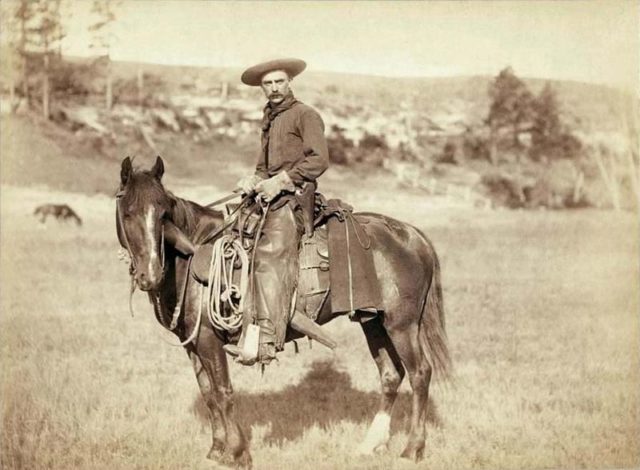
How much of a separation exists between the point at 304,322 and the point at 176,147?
20.3 ft

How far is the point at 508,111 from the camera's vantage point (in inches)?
471

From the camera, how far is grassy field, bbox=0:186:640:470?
6691 mm

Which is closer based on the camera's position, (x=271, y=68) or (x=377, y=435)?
(x=271, y=68)

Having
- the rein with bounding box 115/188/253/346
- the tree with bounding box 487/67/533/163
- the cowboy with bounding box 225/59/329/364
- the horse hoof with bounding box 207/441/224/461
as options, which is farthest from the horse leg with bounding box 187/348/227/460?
the tree with bounding box 487/67/533/163

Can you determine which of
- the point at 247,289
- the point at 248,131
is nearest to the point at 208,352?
the point at 247,289

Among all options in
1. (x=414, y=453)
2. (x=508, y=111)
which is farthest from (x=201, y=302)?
(x=508, y=111)

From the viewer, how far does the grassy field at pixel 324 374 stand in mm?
6691

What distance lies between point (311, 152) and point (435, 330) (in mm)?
1976

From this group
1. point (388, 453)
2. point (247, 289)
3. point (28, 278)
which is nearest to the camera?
point (247, 289)

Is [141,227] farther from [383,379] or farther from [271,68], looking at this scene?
[383,379]

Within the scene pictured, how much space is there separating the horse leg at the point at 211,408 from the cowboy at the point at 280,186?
602 mm

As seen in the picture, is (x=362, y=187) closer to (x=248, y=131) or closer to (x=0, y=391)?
(x=248, y=131)

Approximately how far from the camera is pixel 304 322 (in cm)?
588

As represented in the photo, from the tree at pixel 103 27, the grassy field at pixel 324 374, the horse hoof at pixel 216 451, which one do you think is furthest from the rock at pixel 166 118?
the horse hoof at pixel 216 451
